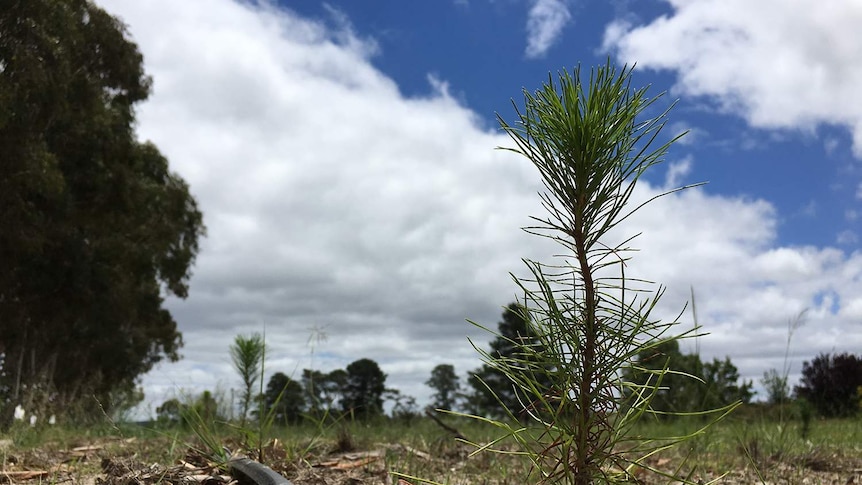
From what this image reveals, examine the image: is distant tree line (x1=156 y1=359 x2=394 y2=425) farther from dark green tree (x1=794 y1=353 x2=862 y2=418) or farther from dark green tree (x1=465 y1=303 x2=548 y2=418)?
dark green tree (x1=794 y1=353 x2=862 y2=418)

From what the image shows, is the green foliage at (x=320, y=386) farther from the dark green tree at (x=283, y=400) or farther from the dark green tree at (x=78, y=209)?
the dark green tree at (x=78, y=209)

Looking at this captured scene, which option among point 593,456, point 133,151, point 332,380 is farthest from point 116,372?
point 593,456

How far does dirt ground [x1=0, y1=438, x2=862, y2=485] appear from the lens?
3574 millimetres

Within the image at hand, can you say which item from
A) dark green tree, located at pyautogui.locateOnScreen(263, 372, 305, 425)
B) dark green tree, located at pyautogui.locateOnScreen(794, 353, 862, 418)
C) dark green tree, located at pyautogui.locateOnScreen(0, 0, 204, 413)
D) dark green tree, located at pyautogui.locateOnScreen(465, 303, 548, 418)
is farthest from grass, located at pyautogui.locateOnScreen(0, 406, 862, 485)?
dark green tree, located at pyautogui.locateOnScreen(794, 353, 862, 418)

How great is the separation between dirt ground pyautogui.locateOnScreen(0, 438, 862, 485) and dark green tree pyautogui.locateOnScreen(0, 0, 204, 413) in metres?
9.92

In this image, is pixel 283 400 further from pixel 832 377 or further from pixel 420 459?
pixel 832 377

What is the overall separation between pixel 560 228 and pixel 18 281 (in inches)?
889

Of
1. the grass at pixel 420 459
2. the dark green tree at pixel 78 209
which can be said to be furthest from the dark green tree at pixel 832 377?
the dark green tree at pixel 78 209

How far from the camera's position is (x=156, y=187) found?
24594mm

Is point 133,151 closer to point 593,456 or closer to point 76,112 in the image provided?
point 76,112

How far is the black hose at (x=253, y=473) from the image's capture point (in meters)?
Result: 3.01

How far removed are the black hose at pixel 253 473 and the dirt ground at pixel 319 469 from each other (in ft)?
0.23

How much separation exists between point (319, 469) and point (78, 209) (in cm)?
1884

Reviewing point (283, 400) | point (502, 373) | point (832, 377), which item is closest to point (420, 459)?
point (283, 400)
